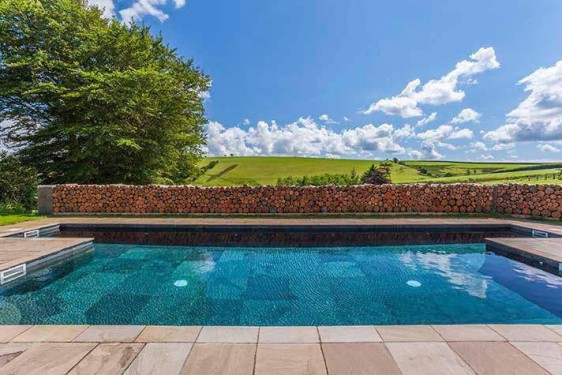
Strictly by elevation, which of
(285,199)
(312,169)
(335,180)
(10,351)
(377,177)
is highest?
(312,169)

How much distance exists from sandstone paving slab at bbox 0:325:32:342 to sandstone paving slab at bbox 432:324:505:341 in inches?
149

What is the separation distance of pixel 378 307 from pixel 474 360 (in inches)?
61.8

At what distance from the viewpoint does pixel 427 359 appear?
2.25 meters

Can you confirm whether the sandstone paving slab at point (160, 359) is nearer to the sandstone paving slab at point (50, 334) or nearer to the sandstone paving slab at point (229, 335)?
the sandstone paving slab at point (229, 335)

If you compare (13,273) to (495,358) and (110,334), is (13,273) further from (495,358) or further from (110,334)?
(495,358)

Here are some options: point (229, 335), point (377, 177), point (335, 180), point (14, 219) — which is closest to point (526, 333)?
point (229, 335)

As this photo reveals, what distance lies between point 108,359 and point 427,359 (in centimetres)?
242

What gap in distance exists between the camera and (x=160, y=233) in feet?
25.6

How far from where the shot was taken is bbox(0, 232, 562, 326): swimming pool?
138 inches

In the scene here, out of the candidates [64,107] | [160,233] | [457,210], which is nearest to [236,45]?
[64,107]

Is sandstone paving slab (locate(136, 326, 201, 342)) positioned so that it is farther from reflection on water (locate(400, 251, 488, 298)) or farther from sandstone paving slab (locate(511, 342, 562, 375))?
reflection on water (locate(400, 251, 488, 298))

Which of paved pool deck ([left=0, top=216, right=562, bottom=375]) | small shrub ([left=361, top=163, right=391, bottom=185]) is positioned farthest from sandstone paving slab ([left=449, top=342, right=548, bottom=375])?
small shrub ([left=361, top=163, right=391, bottom=185])

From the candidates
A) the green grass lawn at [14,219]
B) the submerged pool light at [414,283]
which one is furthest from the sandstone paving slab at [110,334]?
the green grass lawn at [14,219]

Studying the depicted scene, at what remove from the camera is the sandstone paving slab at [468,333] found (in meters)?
2.57
